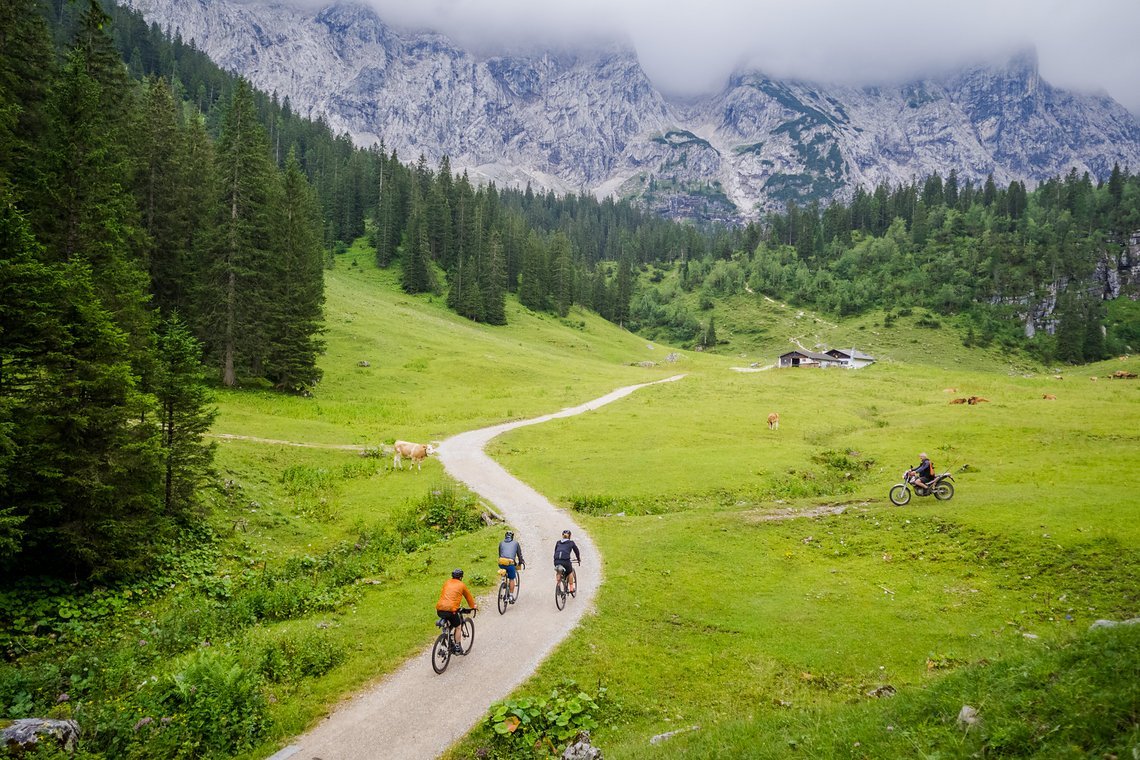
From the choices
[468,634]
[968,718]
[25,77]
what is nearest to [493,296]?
[25,77]

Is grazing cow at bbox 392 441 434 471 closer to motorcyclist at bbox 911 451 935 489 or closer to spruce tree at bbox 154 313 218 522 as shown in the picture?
spruce tree at bbox 154 313 218 522

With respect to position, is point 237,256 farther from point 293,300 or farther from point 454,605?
point 454,605

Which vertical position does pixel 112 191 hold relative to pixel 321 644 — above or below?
above

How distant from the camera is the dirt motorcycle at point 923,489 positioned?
26.0 meters

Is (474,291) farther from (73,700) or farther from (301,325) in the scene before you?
(73,700)

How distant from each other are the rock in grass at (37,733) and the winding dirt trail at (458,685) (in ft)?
11.7

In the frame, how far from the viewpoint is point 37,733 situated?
9875mm

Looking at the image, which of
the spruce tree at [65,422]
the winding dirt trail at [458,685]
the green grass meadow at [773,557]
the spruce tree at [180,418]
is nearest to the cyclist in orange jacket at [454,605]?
the winding dirt trail at [458,685]

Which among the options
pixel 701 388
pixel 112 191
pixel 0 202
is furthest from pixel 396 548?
pixel 701 388

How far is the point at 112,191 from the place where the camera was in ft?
85.9

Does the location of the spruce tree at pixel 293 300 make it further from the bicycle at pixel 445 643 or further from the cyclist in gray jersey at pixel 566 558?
the bicycle at pixel 445 643

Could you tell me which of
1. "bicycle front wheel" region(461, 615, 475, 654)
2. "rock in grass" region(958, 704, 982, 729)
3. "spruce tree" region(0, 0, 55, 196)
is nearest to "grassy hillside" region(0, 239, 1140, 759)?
"rock in grass" region(958, 704, 982, 729)

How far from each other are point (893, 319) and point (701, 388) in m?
118

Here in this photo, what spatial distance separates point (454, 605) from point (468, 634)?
1.69m
